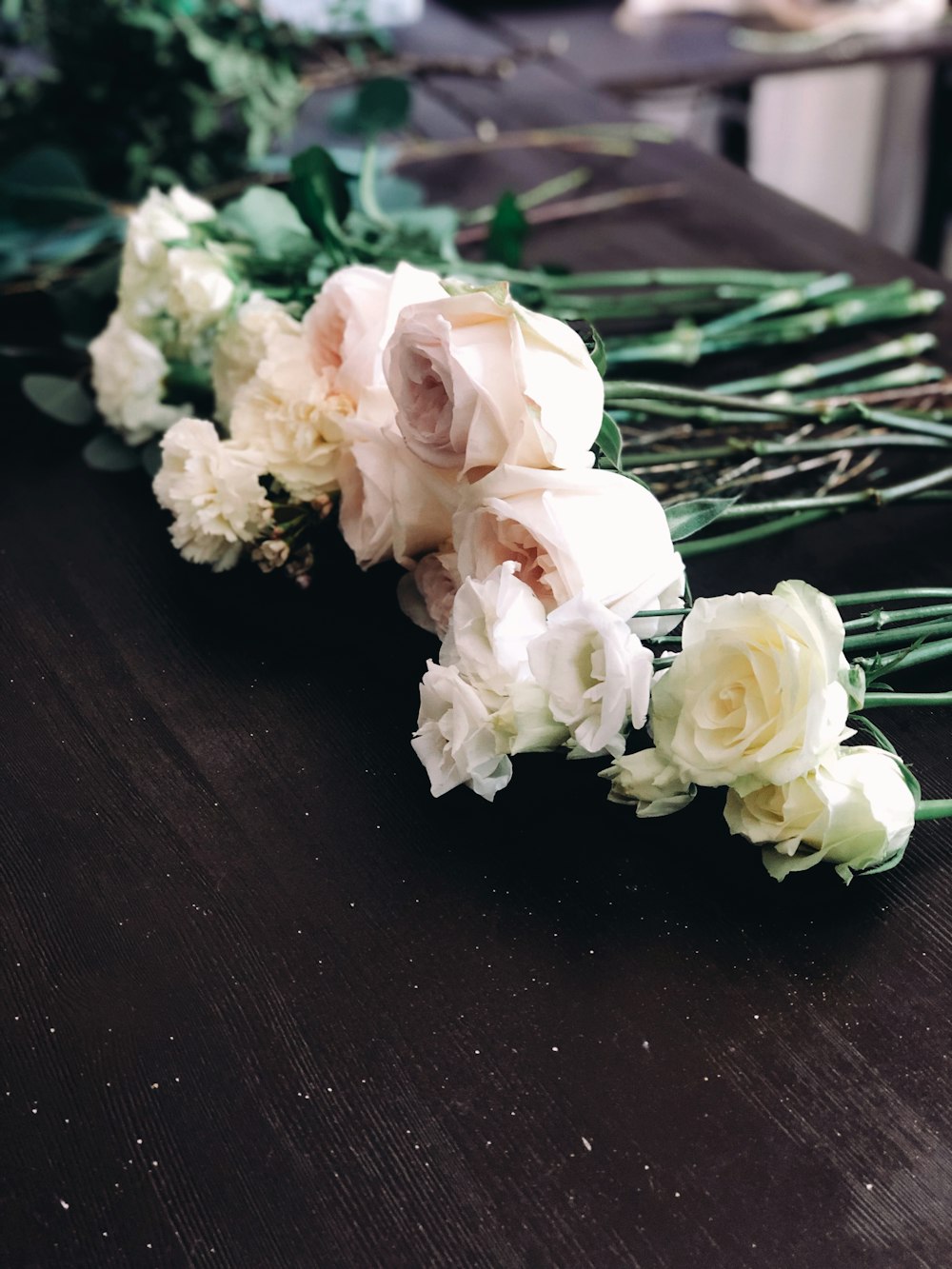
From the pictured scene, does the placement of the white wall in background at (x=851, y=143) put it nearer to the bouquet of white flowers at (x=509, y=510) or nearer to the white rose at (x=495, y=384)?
the bouquet of white flowers at (x=509, y=510)

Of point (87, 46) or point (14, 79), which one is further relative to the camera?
point (14, 79)

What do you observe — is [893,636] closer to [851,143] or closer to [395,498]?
[395,498]

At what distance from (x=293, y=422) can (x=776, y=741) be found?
345mm

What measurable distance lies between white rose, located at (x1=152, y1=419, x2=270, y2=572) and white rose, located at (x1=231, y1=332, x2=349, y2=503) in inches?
0.6

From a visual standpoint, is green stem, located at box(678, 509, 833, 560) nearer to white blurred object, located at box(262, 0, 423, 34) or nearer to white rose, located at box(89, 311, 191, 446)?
white rose, located at box(89, 311, 191, 446)

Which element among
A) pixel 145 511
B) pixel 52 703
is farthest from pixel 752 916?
pixel 145 511

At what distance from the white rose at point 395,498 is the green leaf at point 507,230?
1.36 feet

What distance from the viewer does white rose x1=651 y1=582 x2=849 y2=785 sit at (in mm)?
515

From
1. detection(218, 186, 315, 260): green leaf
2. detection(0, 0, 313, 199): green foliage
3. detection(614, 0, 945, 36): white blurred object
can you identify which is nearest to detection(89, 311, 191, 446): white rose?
detection(218, 186, 315, 260): green leaf

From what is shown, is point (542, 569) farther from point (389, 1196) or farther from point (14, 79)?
point (14, 79)

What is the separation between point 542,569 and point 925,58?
1683 mm

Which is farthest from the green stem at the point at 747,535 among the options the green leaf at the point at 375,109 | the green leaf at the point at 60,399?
the green leaf at the point at 375,109

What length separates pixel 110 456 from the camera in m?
0.91

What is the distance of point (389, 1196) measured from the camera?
473mm
